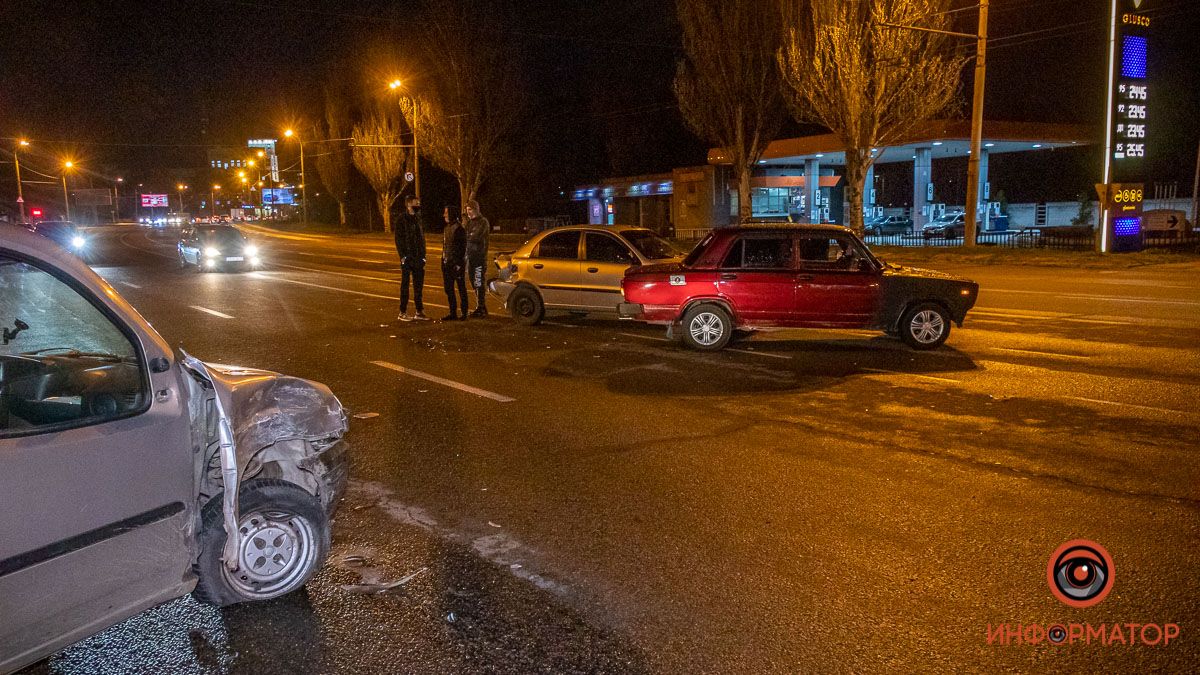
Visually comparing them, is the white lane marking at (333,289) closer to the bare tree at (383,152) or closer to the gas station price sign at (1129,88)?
the gas station price sign at (1129,88)

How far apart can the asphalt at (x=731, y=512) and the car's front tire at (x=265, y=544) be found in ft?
0.46

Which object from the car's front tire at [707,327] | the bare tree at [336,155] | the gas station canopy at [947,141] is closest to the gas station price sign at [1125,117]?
the gas station canopy at [947,141]

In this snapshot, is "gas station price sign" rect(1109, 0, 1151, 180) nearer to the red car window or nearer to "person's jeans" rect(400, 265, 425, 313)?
Result: the red car window

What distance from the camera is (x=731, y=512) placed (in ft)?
17.6

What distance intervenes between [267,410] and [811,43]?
2789cm

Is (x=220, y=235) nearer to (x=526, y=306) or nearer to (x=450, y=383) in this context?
(x=526, y=306)

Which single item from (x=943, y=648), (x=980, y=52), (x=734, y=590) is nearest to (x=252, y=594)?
(x=734, y=590)

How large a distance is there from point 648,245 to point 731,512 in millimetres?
8100

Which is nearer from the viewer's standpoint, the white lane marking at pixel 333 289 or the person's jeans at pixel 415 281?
the person's jeans at pixel 415 281

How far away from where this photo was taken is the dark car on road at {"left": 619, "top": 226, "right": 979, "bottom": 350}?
1077 cm

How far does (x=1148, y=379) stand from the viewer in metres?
9.02

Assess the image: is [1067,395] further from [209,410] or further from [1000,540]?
[209,410]

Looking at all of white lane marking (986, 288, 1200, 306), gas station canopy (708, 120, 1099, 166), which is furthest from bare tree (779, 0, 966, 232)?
white lane marking (986, 288, 1200, 306)

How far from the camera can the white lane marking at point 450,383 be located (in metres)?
8.70
